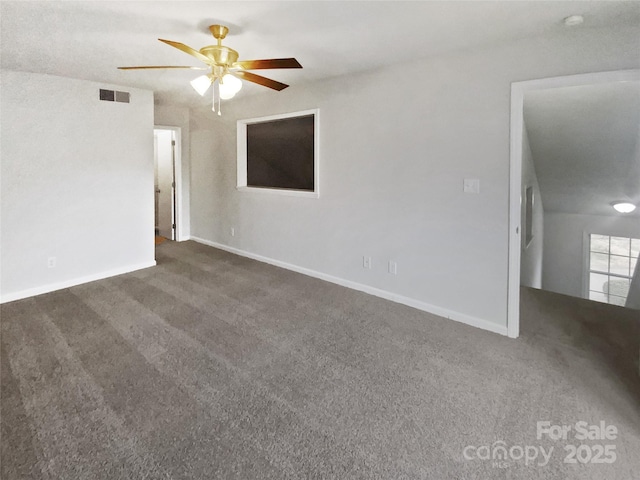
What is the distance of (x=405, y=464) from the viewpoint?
162 cm

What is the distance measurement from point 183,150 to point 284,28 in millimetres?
4184

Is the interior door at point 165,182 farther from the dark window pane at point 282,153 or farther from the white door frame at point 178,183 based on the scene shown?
the dark window pane at point 282,153

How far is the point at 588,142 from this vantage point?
3957 mm

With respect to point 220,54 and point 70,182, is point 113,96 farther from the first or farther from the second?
point 220,54

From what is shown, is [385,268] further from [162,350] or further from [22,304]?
[22,304]

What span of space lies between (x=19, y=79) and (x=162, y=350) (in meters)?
3.26

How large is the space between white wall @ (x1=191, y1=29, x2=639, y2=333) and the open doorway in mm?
2358

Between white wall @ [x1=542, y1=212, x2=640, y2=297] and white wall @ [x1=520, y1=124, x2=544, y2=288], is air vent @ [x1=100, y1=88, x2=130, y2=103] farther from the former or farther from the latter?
white wall @ [x1=542, y1=212, x2=640, y2=297]

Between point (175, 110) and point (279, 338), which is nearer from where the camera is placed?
point (279, 338)

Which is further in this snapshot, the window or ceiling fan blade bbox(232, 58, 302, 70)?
the window

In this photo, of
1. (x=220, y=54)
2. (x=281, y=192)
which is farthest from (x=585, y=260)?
(x=220, y=54)

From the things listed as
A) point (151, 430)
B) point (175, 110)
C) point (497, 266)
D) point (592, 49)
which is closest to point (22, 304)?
point (151, 430)

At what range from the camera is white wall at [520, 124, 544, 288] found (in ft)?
14.4

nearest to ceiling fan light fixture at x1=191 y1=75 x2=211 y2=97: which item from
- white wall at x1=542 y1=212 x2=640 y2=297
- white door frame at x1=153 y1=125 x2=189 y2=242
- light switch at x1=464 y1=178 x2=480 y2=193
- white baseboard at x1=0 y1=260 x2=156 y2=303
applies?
light switch at x1=464 y1=178 x2=480 y2=193
